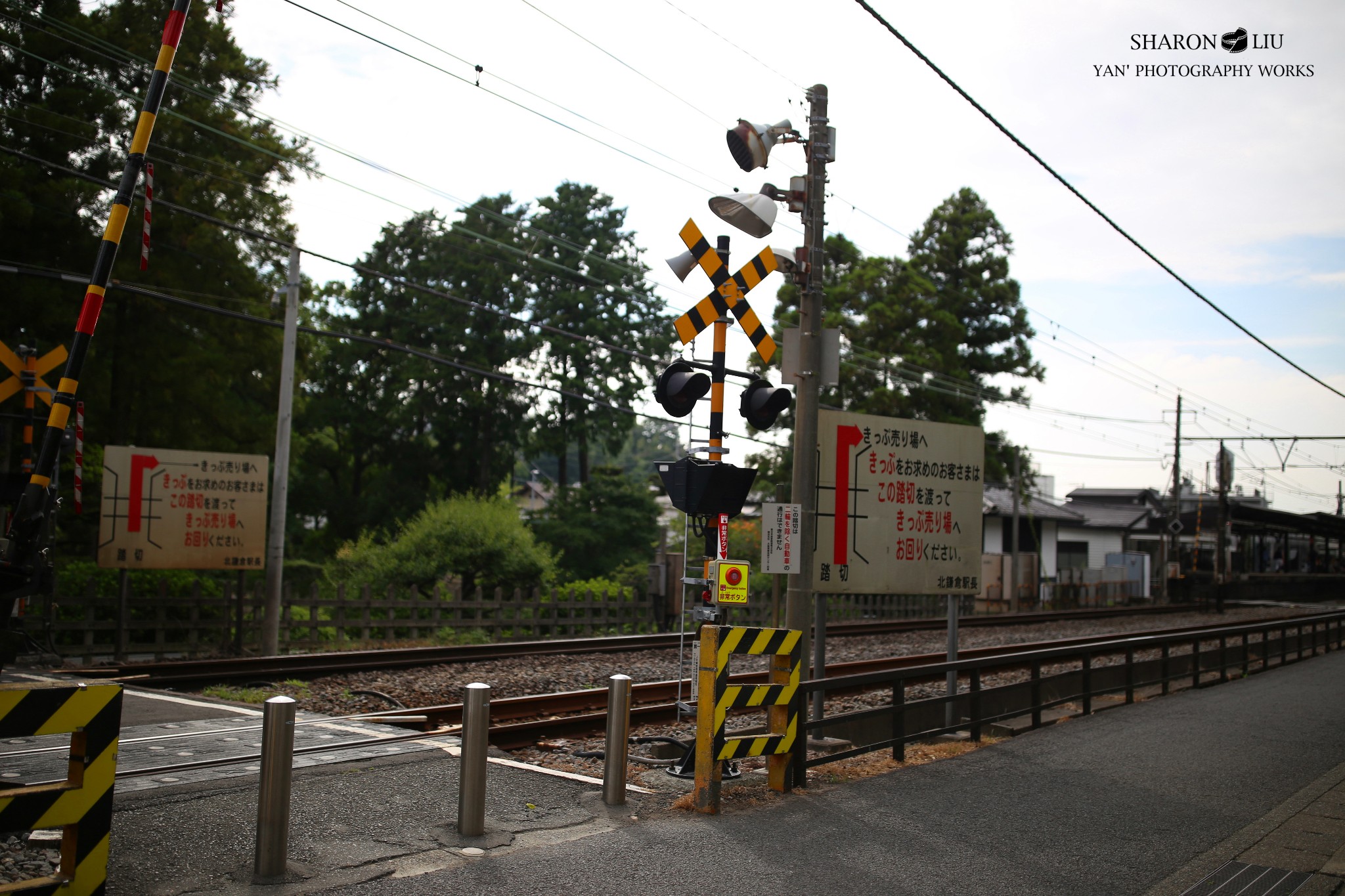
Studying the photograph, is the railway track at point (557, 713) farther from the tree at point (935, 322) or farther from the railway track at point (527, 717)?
the tree at point (935, 322)

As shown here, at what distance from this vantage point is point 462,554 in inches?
1051

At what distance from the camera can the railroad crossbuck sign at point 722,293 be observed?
908 cm

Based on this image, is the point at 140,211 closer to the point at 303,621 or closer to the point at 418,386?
the point at 303,621

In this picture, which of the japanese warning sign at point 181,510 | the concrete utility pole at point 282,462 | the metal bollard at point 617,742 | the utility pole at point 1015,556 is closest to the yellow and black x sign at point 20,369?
the japanese warning sign at point 181,510

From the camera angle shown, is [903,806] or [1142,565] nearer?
[903,806]

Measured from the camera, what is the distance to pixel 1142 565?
51656 millimetres

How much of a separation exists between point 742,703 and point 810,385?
3015 millimetres

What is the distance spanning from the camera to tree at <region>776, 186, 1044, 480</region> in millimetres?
38625

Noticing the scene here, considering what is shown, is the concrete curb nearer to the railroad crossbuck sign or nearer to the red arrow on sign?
the railroad crossbuck sign

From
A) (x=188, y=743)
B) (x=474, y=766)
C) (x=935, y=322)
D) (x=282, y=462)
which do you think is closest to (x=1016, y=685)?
(x=474, y=766)

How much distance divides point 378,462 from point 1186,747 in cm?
4244

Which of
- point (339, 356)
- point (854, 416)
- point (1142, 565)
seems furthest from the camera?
point (1142, 565)

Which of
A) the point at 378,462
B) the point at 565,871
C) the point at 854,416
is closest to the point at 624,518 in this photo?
the point at 378,462

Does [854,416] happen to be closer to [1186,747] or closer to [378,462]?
[1186,747]
